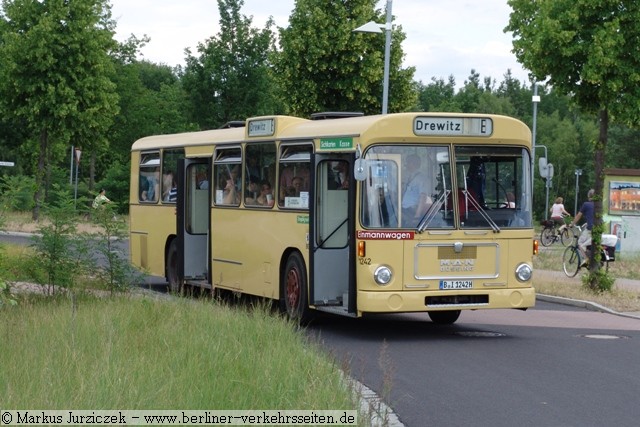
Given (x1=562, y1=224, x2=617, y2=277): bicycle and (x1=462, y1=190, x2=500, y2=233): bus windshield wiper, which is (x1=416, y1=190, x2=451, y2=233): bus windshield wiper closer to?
(x1=462, y1=190, x2=500, y2=233): bus windshield wiper

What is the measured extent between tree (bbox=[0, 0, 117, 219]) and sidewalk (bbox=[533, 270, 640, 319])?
774 inches

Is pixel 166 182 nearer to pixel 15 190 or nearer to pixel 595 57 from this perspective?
pixel 15 190

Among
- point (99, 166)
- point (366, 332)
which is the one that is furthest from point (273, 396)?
point (99, 166)

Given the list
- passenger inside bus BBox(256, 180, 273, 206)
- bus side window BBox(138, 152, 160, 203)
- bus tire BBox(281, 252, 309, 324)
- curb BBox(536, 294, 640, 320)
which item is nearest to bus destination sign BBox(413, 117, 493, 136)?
bus tire BBox(281, 252, 309, 324)

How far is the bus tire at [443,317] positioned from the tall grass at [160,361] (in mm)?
4077

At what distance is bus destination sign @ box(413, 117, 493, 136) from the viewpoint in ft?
49.6

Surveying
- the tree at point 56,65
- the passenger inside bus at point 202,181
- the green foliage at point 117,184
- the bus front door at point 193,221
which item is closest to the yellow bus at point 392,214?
the passenger inside bus at point 202,181

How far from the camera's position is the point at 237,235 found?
60.3 feet

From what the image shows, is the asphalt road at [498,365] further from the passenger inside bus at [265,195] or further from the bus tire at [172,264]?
the bus tire at [172,264]

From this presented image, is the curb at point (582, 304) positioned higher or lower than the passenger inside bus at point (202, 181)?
lower

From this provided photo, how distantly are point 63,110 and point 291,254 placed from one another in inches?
1036

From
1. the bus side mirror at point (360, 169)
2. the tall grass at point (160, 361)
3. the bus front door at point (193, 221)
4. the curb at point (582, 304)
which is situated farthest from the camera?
the bus front door at point (193, 221)

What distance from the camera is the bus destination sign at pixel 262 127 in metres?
17.4

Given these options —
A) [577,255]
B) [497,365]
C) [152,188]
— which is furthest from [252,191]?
[577,255]
